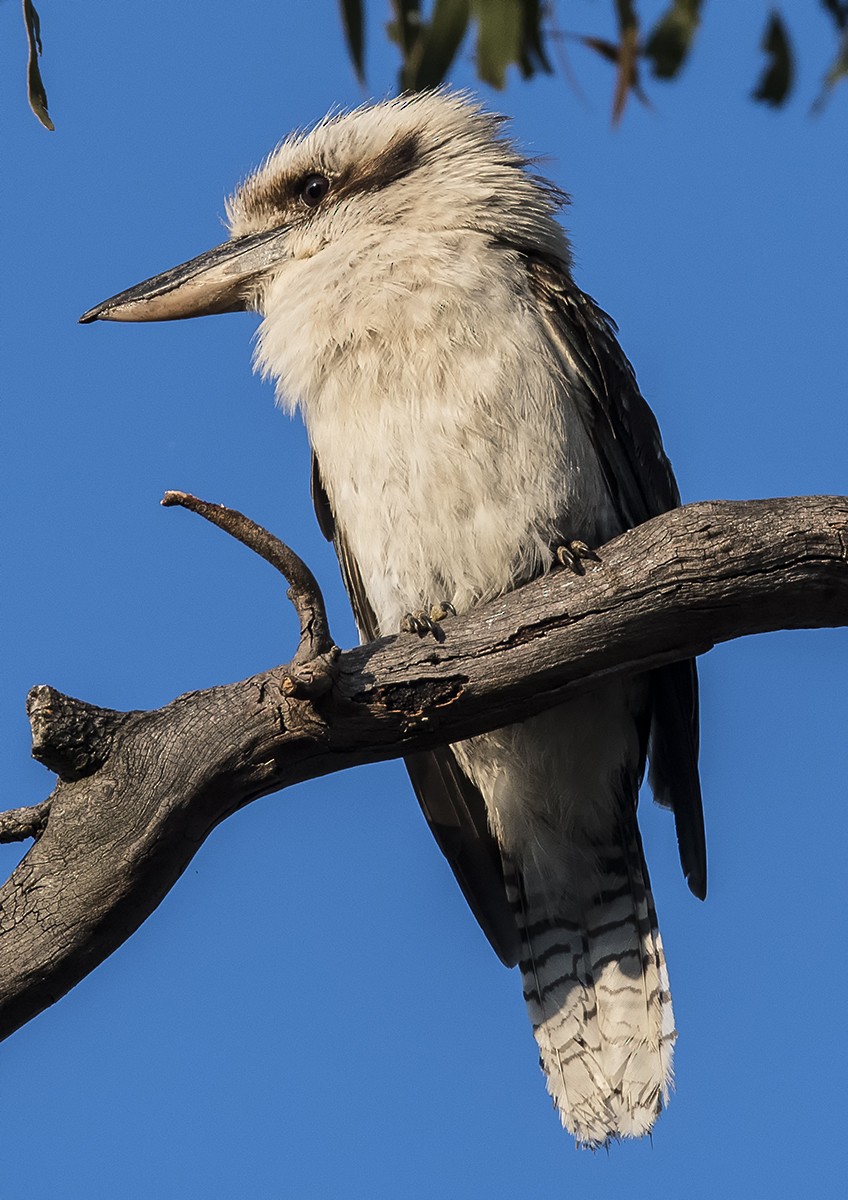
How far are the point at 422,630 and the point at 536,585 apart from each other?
0.89 ft

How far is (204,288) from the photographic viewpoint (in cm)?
459

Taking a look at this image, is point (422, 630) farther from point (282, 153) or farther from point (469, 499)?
point (282, 153)

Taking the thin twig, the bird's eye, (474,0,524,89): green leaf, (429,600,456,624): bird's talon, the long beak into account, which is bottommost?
the thin twig

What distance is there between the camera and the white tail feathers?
413 centimetres

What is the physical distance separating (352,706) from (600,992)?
5.33ft

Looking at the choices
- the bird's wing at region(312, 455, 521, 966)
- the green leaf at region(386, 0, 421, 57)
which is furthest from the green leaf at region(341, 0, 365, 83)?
the bird's wing at region(312, 455, 521, 966)

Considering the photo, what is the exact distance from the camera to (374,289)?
13.1 ft

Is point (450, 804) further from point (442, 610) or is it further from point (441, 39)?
point (441, 39)

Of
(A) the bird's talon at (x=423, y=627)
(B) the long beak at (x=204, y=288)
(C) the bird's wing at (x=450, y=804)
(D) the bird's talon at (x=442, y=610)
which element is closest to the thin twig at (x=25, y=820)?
(A) the bird's talon at (x=423, y=627)

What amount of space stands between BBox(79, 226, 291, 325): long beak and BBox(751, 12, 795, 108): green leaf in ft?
7.83

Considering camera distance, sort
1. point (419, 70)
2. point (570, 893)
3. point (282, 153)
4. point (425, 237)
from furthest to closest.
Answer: point (282, 153) → point (570, 893) → point (425, 237) → point (419, 70)

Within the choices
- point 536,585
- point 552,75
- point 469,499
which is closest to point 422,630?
point 536,585

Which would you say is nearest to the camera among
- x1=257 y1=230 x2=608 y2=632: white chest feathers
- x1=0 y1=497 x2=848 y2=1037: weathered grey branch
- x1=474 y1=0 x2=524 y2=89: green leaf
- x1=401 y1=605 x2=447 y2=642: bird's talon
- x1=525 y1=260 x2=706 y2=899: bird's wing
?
x1=474 y1=0 x2=524 y2=89: green leaf

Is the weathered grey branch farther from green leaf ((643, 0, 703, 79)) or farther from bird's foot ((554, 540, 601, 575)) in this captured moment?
green leaf ((643, 0, 703, 79))
